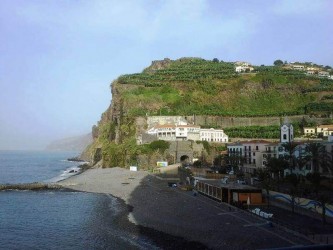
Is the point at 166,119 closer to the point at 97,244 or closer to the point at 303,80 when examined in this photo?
the point at 303,80

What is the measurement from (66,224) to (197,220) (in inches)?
494

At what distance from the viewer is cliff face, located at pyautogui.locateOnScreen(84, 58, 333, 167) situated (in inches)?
3905

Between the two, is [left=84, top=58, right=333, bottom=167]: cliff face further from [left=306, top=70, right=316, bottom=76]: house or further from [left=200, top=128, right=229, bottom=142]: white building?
[left=200, top=128, right=229, bottom=142]: white building

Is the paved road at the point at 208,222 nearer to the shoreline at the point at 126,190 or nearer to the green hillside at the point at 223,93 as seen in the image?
the shoreline at the point at 126,190

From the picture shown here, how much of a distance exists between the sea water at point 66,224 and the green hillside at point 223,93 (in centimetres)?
5247

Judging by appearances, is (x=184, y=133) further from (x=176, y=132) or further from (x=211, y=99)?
(x=211, y=99)

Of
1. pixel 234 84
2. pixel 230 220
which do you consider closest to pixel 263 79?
pixel 234 84

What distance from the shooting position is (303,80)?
116 meters

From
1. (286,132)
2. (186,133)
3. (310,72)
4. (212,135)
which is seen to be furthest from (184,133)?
(310,72)

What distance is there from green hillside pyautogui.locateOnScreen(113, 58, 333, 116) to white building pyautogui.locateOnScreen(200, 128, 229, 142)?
469 inches

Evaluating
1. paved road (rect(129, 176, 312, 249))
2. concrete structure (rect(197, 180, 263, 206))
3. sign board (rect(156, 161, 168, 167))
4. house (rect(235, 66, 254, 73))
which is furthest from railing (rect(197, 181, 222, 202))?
house (rect(235, 66, 254, 73))

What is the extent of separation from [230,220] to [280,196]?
332 inches

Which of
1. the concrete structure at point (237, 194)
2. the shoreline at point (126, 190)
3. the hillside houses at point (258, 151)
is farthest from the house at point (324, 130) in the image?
the concrete structure at point (237, 194)

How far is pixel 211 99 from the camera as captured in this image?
11400cm
